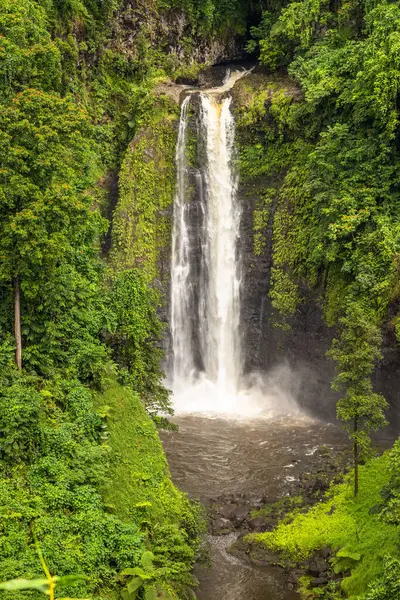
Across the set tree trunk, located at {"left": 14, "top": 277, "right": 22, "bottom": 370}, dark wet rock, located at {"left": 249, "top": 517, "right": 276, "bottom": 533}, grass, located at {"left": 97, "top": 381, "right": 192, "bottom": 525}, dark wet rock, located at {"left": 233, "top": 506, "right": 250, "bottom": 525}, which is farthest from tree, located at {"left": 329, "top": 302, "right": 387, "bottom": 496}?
tree trunk, located at {"left": 14, "top": 277, "right": 22, "bottom": 370}

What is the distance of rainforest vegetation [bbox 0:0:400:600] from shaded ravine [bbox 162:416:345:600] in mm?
1136

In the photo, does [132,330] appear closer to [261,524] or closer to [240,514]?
[240,514]

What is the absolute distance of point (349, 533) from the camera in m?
14.1

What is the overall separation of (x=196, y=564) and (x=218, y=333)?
13.6m

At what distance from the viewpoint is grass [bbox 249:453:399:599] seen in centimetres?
1238

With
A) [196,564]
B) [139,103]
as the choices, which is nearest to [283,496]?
[196,564]

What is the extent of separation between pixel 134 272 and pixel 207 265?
36.0ft

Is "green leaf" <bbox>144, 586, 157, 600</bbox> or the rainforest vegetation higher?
the rainforest vegetation

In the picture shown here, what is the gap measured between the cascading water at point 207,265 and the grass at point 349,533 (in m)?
8.92

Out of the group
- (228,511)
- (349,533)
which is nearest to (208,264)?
(228,511)

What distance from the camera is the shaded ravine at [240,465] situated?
13.0m

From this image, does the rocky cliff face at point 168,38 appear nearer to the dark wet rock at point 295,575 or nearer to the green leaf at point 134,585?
the dark wet rock at point 295,575

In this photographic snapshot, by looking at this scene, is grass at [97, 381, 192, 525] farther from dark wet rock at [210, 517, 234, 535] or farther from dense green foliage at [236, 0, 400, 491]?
dense green foliage at [236, 0, 400, 491]

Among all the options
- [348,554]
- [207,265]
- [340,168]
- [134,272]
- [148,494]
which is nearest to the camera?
[148,494]
